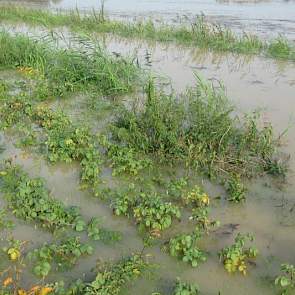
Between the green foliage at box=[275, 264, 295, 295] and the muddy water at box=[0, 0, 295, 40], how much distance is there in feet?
38.4

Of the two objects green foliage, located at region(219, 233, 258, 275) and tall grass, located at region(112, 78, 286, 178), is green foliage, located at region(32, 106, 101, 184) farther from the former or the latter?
green foliage, located at region(219, 233, 258, 275)

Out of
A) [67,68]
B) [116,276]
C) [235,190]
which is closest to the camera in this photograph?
[116,276]

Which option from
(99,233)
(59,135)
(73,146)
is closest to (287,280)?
(99,233)

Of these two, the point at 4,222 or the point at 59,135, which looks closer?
the point at 4,222

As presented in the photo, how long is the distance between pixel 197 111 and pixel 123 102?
2.03 meters

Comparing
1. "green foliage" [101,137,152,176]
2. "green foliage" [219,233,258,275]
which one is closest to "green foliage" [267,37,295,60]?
"green foliage" [101,137,152,176]

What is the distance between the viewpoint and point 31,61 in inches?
355

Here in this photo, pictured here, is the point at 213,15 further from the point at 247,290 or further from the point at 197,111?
the point at 247,290

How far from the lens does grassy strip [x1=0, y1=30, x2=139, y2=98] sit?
25.5ft

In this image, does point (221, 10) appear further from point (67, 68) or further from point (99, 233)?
point (99, 233)

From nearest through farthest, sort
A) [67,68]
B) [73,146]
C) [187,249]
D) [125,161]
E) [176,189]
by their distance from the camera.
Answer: [187,249], [176,189], [125,161], [73,146], [67,68]

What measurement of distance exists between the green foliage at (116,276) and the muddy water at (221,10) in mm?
12044

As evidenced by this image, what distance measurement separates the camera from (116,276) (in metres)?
3.29

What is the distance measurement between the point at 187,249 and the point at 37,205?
63.6 inches
